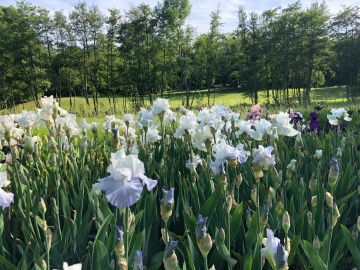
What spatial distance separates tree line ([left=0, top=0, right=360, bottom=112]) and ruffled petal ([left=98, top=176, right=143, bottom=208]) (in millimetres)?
22435

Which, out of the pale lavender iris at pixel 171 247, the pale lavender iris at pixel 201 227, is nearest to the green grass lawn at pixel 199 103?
the pale lavender iris at pixel 201 227

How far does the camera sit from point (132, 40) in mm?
24531

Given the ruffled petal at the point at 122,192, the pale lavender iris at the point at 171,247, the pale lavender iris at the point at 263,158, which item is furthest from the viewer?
the pale lavender iris at the point at 263,158

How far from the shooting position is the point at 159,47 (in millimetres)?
24328

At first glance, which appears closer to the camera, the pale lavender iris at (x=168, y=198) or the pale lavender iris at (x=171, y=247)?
the pale lavender iris at (x=171, y=247)

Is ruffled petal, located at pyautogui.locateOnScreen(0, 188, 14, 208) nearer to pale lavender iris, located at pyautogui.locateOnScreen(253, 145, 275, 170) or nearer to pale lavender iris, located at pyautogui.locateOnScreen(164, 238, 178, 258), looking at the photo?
pale lavender iris, located at pyautogui.locateOnScreen(164, 238, 178, 258)

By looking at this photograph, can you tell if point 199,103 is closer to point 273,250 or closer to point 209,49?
point 209,49

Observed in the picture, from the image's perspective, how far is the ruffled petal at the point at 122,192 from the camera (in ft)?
3.00

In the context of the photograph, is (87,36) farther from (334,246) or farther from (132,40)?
(334,246)

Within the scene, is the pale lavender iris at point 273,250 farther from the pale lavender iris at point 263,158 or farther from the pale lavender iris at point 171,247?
the pale lavender iris at point 263,158

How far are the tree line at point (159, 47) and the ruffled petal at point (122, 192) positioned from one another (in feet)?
73.6

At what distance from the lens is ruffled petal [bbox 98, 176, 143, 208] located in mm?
914

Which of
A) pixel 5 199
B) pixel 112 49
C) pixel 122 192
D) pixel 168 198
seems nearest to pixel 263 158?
pixel 168 198

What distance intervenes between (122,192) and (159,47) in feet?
80.0
